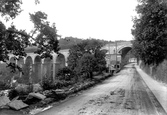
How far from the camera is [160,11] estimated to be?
1659 centimetres

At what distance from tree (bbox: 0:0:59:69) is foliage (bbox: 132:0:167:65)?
39.1 feet

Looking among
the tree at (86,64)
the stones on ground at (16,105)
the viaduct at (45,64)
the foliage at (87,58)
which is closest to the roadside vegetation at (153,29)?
the foliage at (87,58)

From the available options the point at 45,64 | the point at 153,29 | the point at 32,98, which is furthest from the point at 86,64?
the point at 32,98

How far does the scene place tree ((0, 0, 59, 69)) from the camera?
806cm

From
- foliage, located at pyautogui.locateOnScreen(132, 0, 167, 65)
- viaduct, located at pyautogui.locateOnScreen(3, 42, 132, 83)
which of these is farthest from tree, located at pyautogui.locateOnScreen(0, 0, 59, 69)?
foliage, located at pyautogui.locateOnScreen(132, 0, 167, 65)

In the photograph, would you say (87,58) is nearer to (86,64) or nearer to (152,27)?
(86,64)

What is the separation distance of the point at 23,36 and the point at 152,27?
1453 centimetres

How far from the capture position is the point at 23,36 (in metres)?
9.11

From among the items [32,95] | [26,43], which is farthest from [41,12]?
[32,95]

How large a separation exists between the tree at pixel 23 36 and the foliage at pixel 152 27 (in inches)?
469

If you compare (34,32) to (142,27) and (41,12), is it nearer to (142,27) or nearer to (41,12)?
(41,12)

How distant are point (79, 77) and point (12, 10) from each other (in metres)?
14.1

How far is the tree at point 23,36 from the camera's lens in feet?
26.4

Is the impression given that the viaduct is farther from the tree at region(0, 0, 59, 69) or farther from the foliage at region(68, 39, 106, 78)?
the foliage at region(68, 39, 106, 78)
